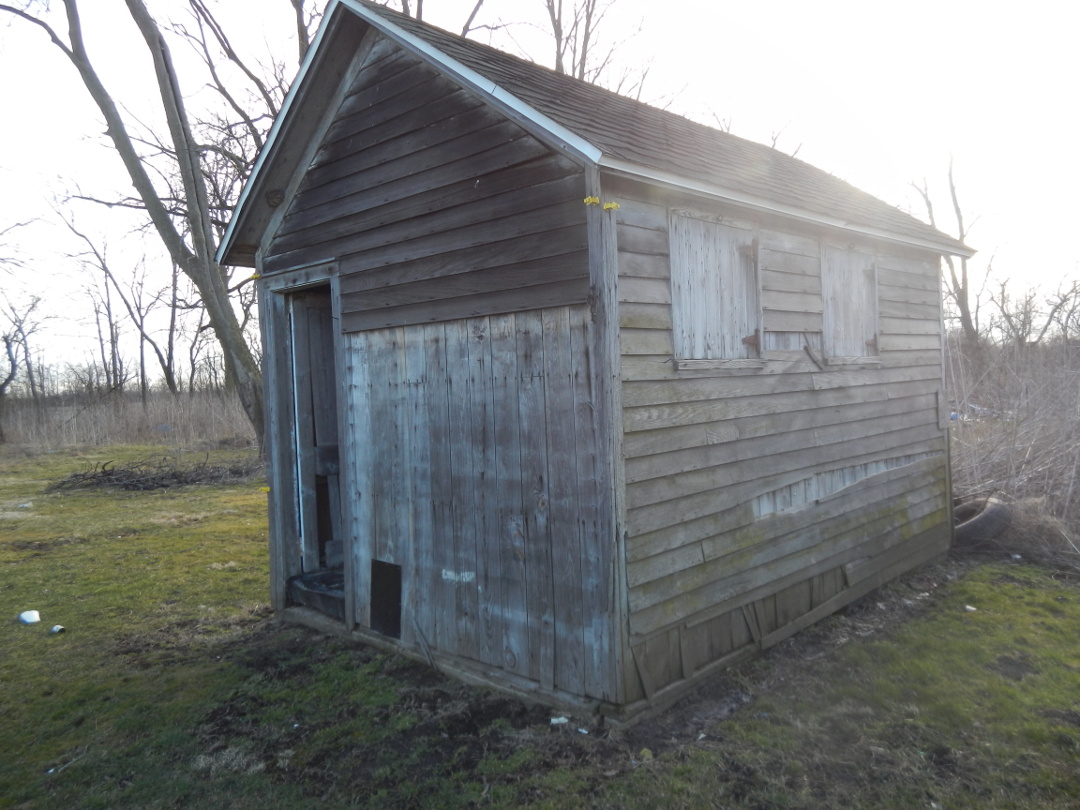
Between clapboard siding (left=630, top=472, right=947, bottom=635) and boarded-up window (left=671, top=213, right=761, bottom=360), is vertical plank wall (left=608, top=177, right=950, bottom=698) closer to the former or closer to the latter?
clapboard siding (left=630, top=472, right=947, bottom=635)

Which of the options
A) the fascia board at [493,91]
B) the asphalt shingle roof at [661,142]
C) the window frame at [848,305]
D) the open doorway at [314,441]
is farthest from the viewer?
the open doorway at [314,441]

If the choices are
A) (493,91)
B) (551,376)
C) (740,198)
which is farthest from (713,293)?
(493,91)

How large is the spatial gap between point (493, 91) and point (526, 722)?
3779mm

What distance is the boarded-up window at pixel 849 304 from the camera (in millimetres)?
6312

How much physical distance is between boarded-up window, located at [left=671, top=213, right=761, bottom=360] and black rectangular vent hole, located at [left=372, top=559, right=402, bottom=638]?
2699 mm

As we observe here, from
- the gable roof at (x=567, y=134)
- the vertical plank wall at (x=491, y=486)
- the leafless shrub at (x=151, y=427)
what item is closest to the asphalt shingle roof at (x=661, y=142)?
the gable roof at (x=567, y=134)

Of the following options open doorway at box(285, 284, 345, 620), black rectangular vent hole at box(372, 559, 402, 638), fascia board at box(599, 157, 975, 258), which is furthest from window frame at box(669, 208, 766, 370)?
open doorway at box(285, 284, 345, 620)

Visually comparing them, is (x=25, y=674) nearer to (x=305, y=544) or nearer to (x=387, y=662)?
(x=305, y=544)

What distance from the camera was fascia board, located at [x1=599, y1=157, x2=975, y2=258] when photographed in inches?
166

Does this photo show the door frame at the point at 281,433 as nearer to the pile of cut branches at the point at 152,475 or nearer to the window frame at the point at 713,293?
the window frame at the point at 713,293

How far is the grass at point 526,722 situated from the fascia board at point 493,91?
10.6ft

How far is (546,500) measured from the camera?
15.0 ft

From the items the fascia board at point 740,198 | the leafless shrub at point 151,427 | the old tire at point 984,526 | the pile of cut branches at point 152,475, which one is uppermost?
the fascia board at point 740,198

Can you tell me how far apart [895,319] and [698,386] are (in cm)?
345
